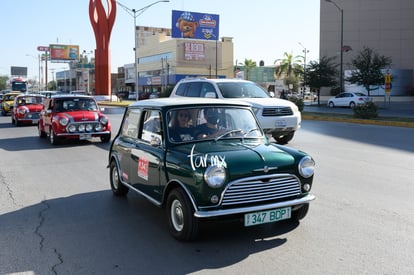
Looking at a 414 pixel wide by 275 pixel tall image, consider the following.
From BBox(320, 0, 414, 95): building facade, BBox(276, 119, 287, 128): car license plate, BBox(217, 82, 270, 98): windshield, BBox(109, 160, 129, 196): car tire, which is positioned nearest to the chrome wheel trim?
BBox(109, 160, 129, 196): car tire

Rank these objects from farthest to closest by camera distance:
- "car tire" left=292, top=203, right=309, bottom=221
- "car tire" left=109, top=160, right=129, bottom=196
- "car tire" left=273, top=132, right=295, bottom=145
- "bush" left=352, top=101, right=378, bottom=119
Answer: "bush" left=352, top=101, right=378, bottom=119 < "car tire" left=273, top=132, right=295, bottom=145 < "car tire" left=109, top=160, right=129, bottom=196 < "car tire" left=292, top=203, right=309, bottom=221

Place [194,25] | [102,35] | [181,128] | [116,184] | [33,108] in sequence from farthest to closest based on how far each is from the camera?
[194,25] < [102,35] < [33,108] < [116,184] < [181,128]

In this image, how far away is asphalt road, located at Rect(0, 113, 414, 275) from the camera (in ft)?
14.2

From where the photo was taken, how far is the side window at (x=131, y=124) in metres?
6.48

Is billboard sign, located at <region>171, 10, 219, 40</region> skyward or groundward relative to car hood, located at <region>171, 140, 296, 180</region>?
skyward

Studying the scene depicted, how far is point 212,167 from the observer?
4.62 metres

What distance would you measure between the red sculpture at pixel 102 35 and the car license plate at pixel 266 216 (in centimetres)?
5442

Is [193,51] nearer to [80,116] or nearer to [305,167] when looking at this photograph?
[80,116]

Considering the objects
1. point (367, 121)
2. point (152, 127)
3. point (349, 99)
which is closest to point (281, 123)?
point (152, 127)

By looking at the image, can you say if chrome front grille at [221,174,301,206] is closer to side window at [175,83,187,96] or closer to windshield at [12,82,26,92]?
side window at [175,83,187,96]

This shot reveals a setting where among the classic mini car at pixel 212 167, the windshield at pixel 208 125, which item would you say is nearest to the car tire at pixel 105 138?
the classic mini car at pixel 212 167

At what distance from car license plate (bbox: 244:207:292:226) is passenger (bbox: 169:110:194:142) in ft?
4.39

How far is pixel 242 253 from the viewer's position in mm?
4621

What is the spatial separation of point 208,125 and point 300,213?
1.57 m
